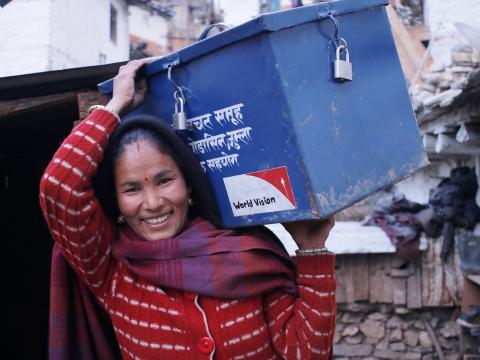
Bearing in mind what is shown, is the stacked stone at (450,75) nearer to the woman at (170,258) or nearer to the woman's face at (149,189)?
the woman at (170,258)

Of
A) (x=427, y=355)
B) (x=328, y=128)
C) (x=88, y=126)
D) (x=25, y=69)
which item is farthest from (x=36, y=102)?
(x=25, y=69)

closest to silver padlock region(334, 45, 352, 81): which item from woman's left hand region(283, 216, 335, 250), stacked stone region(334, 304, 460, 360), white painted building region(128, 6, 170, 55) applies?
woman's left hand region(283, 216, 335, 250)

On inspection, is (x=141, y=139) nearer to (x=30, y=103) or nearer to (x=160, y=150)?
(x=160, y=150)

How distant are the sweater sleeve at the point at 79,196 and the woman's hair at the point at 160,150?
4 cm

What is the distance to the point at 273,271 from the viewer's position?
171 cm

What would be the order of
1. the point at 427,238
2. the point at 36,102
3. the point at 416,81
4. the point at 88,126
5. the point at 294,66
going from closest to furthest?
the point at 294,66, the point at 88,126, the point at 36,102, the point at 427,238, the point at 416,81

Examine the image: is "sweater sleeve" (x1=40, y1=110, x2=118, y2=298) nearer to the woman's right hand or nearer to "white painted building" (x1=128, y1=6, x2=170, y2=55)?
the woman's right hand

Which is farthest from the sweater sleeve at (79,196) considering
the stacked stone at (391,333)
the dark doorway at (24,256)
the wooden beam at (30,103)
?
the stacked stone at (391,333)

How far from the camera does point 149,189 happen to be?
5.38 feet

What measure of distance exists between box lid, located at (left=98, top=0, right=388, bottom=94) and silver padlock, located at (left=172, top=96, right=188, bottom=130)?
0.11 m

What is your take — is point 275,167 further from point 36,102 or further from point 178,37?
point 178,37

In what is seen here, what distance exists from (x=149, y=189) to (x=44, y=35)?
9.04 meters

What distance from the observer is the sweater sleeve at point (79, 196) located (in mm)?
1565

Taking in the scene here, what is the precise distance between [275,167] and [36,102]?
1.73 metres
